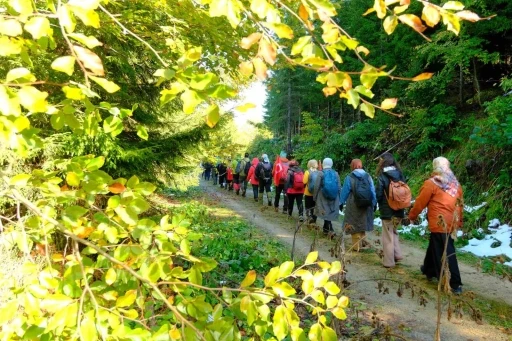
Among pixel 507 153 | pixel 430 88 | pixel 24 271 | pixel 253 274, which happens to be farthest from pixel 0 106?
pixel 430 88

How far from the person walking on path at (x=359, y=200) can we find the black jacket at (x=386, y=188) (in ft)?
2.10

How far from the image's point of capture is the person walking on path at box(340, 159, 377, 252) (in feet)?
23.5

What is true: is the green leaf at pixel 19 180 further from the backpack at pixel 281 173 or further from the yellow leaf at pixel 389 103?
the backpack at pixel 281 173

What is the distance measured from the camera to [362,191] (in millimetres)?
7137

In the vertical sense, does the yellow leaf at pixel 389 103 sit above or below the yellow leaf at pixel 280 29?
below

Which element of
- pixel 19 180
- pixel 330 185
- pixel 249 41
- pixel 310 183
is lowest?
pixel 310 183

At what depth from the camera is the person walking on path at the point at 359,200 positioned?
716 cm

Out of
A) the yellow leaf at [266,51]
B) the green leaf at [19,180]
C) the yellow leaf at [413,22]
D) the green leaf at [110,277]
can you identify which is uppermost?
the yellow leaf at [413,22]

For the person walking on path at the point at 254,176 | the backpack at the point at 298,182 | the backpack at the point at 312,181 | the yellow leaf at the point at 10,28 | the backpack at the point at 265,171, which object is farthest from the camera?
the person walking on path at the point at 254,176

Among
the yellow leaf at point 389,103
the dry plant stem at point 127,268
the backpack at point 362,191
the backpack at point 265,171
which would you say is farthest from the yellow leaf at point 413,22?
the backpack at point 265,171

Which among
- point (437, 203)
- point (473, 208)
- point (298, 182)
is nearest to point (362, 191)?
point (437, 203)

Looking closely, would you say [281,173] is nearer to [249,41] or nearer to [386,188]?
[386,188]

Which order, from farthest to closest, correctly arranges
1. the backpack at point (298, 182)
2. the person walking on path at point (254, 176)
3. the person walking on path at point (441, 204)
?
the person walking on path at point (254, 176) < the backpack at point (298, 182) < the person walking on path at point (441, 204)

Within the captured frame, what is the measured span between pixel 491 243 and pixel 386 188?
132 inches
